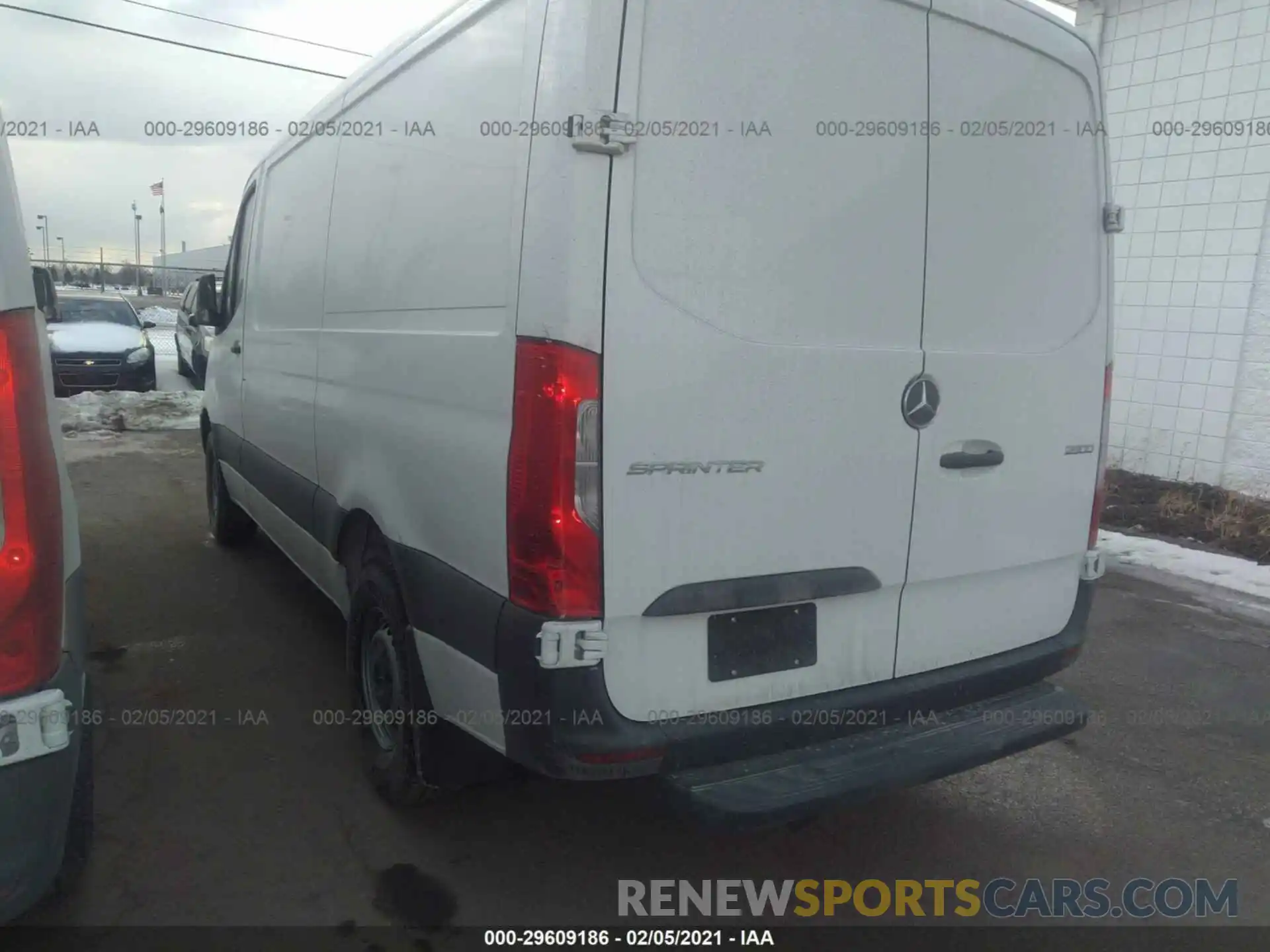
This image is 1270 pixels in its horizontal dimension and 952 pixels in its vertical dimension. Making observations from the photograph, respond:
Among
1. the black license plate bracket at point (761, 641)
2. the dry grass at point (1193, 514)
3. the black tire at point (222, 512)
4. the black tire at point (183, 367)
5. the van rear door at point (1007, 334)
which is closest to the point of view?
the black license plate bracket at point (761, 641)

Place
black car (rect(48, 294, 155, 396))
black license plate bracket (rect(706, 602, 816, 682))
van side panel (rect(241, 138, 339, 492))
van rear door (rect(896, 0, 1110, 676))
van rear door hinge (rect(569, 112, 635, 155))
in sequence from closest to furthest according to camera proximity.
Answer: van rear door hinge (rect(569, 112, 635, 155)) < black license plate bracket (rect(706, 602, 816, 682)) < van rear door (rect(896, 0, 1110, 676)) < van side panel (rect(241, 138, 339, 492)) < black car (rect(48, 294, 155, 396))

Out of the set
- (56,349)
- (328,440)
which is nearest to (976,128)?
(328,440)

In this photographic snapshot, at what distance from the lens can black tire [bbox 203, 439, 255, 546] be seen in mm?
5938

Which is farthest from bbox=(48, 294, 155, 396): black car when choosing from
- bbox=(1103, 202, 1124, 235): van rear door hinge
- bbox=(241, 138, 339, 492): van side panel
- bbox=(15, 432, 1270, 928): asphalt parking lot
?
bbox=(1103, 202, 1124, 235): van rear door hinge

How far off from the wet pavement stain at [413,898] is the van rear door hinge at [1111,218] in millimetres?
2831

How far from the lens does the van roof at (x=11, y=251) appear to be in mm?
1837

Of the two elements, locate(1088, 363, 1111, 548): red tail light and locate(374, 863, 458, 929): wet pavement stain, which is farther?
locate(1088, 363, 1111, 548): red tail light

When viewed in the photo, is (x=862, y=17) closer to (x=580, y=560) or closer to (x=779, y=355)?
(x=779, y=355)

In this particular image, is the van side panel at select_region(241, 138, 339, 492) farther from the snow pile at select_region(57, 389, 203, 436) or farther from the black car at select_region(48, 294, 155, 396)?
the black car at select_region(48, 294, 155, 396)

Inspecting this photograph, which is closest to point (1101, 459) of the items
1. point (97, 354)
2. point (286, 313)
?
point (286, 313)

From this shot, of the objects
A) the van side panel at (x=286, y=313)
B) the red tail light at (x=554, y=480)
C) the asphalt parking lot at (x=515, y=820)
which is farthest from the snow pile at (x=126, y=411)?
the red tail light at (x=554, y=480)

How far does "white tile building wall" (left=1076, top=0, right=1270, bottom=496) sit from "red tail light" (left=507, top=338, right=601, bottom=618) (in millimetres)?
6610

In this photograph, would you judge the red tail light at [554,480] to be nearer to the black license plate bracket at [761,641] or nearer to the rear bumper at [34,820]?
the black license plate bracket at [761,641]
